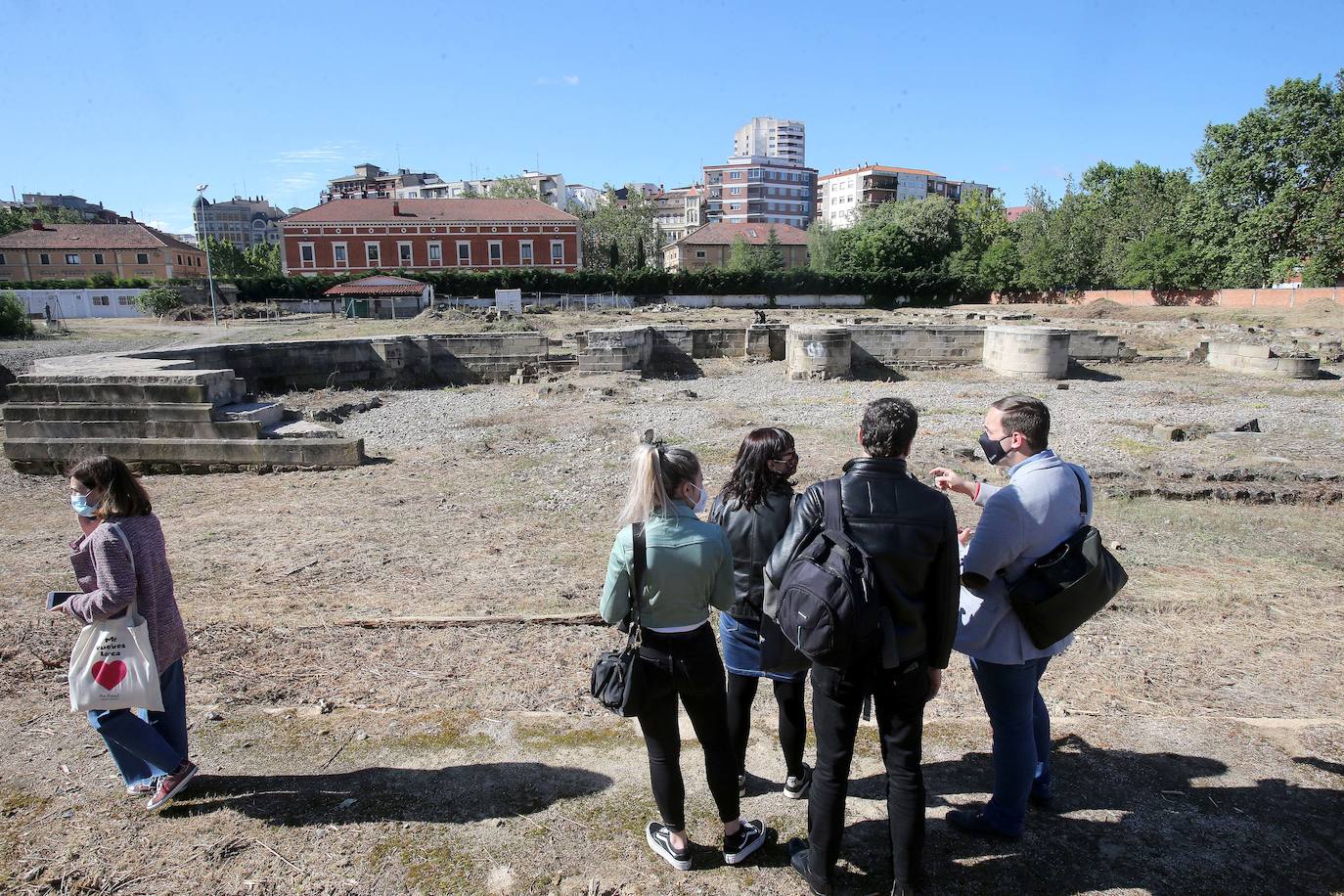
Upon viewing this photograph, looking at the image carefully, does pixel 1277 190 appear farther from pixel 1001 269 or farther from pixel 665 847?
pixel 665 847

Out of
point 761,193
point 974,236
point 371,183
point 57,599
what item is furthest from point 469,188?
point 57,599

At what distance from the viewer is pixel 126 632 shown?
2783mm

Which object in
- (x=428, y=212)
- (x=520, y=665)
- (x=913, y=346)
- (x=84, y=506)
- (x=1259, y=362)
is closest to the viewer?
(x=84, y=506)

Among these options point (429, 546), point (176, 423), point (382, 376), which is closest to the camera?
point (429, 546)

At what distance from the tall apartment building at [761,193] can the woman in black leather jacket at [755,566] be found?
112 meters

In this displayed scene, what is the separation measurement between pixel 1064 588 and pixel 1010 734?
1.83ft

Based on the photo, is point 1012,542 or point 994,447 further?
point 994,447

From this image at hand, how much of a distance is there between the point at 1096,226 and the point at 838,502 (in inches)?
2416

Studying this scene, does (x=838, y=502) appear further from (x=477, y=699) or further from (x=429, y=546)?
(x=429, y=546)

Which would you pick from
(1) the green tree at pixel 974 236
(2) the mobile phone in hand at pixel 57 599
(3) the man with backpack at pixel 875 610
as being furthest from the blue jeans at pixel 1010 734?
(1) the green tree at pixel 974 236

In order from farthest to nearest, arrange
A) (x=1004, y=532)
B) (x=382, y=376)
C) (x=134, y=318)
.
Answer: (x=134, y=318) < (x=382, y=376) < (x=1004, y=532)

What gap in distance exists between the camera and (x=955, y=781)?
3156mm

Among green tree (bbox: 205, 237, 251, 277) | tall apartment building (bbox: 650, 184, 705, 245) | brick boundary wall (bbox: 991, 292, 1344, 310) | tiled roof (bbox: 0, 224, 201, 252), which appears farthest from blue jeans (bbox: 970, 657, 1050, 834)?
tall apartment building (bbox: 650, 184, 705, 245)

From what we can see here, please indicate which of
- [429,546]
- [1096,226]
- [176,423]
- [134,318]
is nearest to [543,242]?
[134,318]
